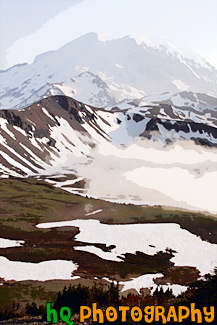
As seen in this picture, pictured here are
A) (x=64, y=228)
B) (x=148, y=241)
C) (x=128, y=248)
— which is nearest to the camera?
(x=128, y=248)

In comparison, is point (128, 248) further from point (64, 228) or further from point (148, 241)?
point (64, 228)

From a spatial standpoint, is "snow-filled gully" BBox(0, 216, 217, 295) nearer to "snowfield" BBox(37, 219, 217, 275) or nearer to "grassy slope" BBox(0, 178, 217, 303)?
"snowfield" BBox(37, 219, 217, 275)

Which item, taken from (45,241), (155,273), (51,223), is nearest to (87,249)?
(45,241)

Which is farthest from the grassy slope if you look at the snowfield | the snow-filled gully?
the snowfield

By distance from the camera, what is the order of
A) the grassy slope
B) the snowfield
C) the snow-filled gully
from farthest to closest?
the snowfield < the grassy slope < the snow-filled gully

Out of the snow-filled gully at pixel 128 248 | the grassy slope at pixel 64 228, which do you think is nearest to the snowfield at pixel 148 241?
the snow-filled gully at pixel 128 248

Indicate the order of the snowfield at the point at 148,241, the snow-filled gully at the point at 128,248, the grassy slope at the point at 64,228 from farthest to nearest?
the snowfield at the point at 148,241 → the grassy slope at the point at 64,228 → the snow-filled gully at the point at 128,248

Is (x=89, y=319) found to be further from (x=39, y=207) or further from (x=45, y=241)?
(x=39, y=207)

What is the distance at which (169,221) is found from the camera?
10612 cm

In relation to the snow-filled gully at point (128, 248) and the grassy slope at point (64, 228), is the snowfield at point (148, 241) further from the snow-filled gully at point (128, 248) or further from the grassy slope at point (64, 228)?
the grassy slope at point (64, 228)

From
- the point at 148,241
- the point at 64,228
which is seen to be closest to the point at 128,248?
the point at 148,241

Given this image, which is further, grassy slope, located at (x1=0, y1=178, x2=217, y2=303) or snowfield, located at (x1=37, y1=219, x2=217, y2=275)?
snowfield, located at (x1=37, y1=219, x2=217, y2=275)

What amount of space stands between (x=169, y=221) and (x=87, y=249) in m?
33.5

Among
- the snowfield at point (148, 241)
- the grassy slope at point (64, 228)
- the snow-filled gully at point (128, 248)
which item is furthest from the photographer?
the snowfield at point (148, 241)
